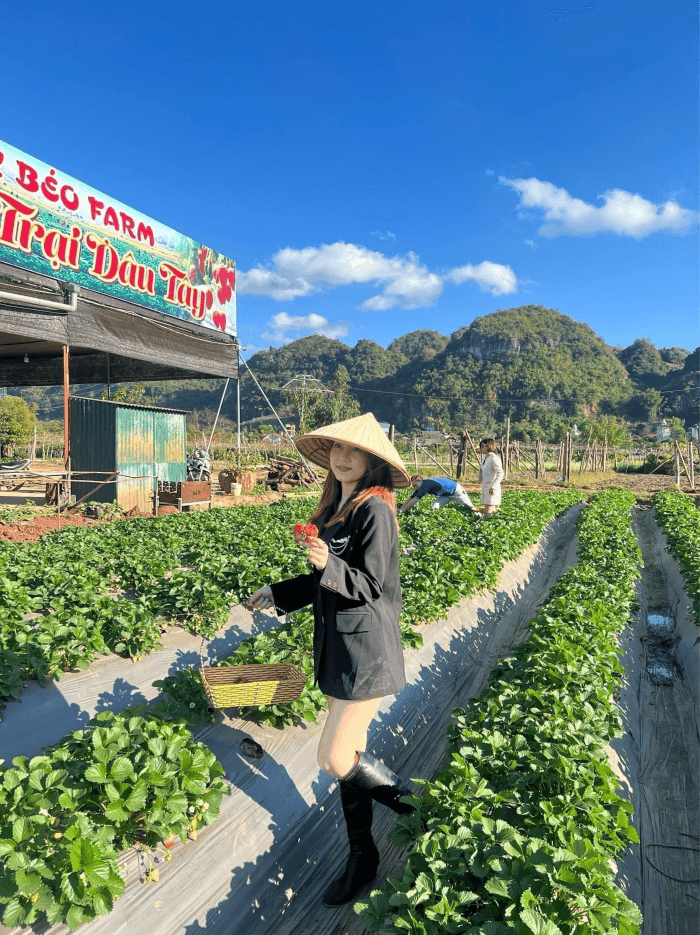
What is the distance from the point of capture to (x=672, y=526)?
11.4 m

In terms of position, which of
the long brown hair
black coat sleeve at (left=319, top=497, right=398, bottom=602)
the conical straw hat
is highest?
the conical straw hat

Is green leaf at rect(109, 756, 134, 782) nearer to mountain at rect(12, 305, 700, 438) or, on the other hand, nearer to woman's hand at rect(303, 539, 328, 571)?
woman's hand at rect(303, 539, 328, 571)

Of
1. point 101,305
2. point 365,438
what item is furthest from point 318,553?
point 101,305

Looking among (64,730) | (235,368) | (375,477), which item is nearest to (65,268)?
(235,368)

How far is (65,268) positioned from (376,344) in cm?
10570

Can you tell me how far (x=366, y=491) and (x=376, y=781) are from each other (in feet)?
4.65

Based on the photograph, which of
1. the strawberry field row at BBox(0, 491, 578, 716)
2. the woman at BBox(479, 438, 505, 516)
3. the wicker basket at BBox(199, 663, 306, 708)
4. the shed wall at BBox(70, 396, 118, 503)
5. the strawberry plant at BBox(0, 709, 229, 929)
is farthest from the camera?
the shed wall at BBox(70, 396, 118, 503)

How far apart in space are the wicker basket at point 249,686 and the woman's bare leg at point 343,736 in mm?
772

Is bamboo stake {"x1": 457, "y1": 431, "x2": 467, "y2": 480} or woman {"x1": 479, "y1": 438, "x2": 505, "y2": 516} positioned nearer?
woman {"x1": 479, "y1": 438, "x2": 505, "y2": 516}

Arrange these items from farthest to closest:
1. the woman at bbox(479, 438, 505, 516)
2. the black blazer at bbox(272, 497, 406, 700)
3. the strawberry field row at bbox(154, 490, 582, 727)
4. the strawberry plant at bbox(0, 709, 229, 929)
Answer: the woman at bbox(479, 438, 505, 516) < the strawberry field row at bbox(154, 490, 582, 727) < the black blazer at bbox(272, 497, 406, 700) < the strawberry plant at bbox(0, 709, 229, 929)

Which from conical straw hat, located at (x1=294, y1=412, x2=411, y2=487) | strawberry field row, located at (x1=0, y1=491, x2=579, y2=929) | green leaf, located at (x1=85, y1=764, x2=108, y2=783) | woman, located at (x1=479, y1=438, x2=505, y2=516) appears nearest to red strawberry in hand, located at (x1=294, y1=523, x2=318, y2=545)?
conical straw hat, located at (x1=294, y1=412, x2=411, y2=487)

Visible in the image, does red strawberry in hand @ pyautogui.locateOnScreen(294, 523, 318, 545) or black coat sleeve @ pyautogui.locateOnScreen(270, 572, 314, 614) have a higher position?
red strawberry in hand @ pyautogui.locateOnScreen(294, 523, 318, 545)

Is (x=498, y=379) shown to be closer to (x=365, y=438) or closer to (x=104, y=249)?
(x=104, y=249)

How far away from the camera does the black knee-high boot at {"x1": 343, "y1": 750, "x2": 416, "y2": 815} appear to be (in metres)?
2.62
